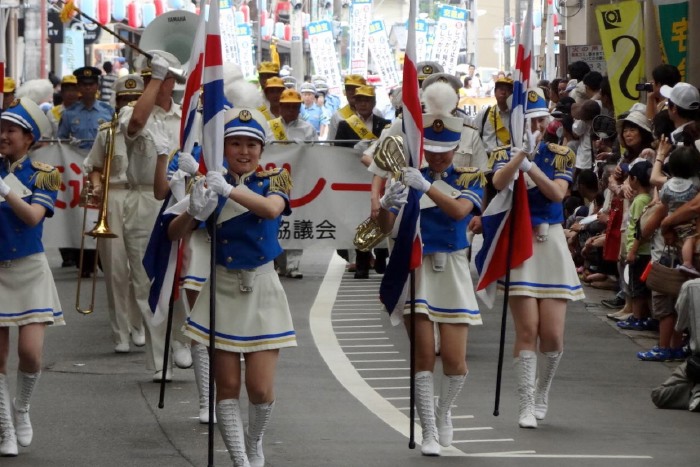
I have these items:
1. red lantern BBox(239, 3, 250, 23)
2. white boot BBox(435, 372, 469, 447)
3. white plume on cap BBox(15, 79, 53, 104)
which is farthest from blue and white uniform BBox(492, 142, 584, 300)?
red lantern BBox(239, 3, 250, 23)

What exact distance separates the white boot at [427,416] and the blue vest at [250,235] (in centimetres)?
138

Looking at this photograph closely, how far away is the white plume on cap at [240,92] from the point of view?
9172 millimetres

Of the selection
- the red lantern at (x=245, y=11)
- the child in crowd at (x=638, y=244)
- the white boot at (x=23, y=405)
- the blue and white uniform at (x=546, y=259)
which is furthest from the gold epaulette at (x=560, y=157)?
the red lantern at (x=245, y=11)

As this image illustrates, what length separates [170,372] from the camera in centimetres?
1109

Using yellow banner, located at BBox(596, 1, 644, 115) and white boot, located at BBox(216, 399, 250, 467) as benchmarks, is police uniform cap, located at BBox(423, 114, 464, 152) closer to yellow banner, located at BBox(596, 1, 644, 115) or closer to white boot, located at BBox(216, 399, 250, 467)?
white boot, located at BBox(216, 399, 250, 467)

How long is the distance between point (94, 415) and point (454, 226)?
2.60 m

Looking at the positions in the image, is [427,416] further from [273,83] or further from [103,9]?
[103,9]

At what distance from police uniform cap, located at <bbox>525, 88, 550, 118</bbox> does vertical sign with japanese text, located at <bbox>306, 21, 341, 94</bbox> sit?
126 ft

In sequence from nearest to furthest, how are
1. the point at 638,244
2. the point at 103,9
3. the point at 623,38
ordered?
1. the point at 638,244
2. the point at 623,38
3. the point at 103,9

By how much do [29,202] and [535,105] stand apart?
315 centimetres

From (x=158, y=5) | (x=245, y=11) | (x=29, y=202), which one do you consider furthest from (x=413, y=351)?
→ (x=245, y=11)

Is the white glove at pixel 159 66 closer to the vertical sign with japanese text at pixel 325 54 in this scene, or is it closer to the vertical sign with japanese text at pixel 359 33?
the vertical sign with japanese text at pixel 325 54

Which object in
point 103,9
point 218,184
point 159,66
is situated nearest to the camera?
point 218,184

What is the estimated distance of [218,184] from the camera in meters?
7.34
